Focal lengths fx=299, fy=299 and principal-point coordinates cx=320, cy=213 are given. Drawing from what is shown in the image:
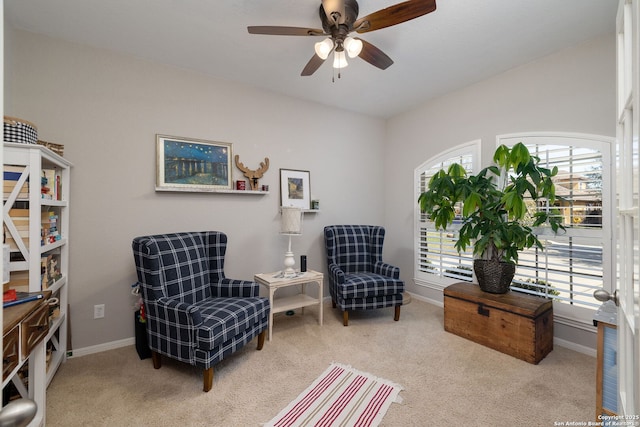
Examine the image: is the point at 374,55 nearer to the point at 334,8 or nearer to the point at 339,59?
the point at 339,59

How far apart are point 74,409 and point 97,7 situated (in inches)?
107

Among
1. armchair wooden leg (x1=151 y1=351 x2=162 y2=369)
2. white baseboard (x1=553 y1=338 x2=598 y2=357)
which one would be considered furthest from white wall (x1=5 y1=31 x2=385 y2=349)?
white baseboard (x1=553 y1=338 x2=598 y2=357)

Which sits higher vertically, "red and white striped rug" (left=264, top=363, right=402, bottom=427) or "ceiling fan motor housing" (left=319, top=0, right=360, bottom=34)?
"ceiling fan motor housing" (left=319, top=0, right=360, bottom=34)

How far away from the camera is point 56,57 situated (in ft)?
8.09

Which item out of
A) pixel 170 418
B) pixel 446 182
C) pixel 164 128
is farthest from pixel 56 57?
pixel 446 182

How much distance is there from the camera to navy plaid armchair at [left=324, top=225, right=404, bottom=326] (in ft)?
10.3

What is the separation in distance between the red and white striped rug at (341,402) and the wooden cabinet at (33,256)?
4.26ft

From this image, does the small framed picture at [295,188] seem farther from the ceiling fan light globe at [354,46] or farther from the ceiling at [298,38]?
the ceiling fan light globe at [354,46]

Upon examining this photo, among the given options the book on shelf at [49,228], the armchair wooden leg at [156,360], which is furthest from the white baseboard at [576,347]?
the book on shelf at [49,228]

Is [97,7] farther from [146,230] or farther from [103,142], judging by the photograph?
[146,230]

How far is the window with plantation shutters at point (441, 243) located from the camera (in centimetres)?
343

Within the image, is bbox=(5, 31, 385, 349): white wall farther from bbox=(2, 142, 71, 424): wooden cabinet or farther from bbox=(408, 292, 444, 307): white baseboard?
bbox=(408, 292, 444, 307): white baseboard

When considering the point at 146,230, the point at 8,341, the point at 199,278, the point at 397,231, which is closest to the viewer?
the point at 8,341

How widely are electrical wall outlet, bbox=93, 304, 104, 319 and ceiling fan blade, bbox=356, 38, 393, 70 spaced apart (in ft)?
9.90
